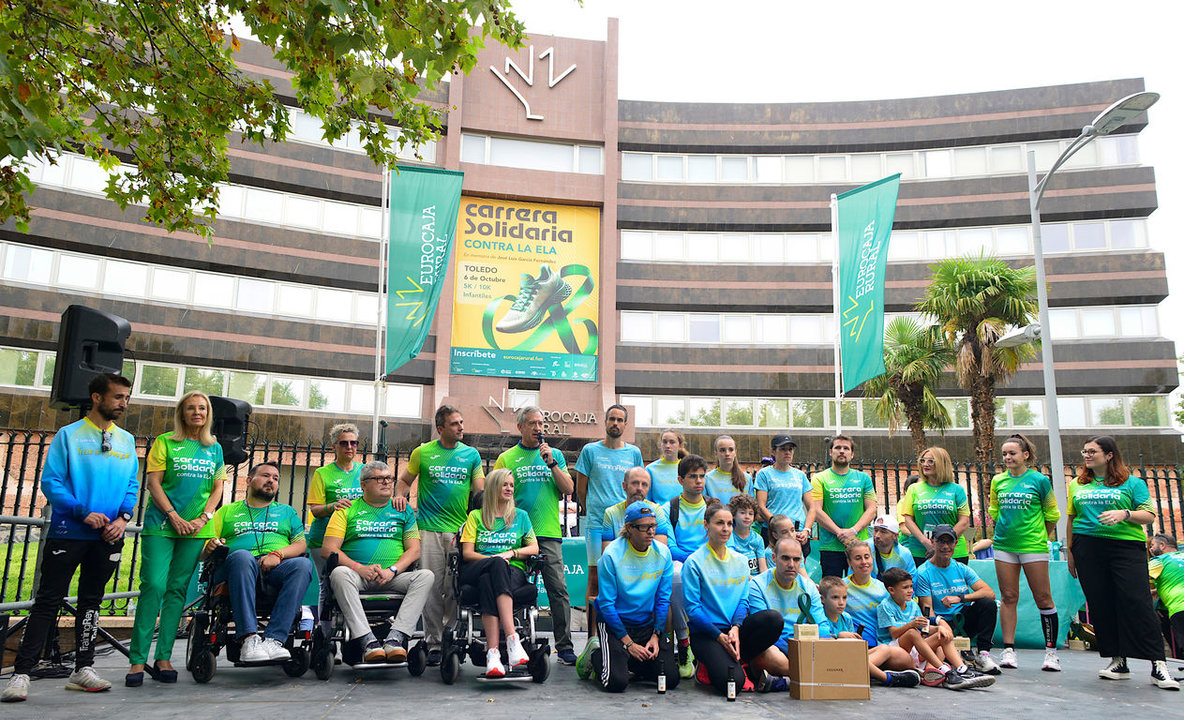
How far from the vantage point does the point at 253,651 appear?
20.5ft

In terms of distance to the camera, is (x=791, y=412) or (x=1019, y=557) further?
(x=791, y=412)

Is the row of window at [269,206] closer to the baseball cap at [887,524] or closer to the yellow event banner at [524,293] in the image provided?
the yellow event banner at [524,293]

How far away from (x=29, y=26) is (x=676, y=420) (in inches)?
1004

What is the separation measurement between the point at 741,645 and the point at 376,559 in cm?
321

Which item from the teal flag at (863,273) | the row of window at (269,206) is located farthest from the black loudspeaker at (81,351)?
the row of window at (269,206)

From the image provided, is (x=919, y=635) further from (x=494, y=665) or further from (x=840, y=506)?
(x=494, y=665)

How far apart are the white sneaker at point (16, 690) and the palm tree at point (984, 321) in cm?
2035

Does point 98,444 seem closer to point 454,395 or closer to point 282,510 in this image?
point 282,510

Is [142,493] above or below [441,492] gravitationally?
below

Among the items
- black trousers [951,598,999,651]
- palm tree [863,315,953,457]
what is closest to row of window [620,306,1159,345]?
palm tree [863,315,953,457]

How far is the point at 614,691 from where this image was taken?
21.2ft

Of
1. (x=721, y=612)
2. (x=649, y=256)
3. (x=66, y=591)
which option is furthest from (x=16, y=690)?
(x=649, y=256)

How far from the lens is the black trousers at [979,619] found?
825cm

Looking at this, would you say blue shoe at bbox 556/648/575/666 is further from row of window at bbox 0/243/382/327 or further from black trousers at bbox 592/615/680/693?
row of window at bbox 0/243/382/327
